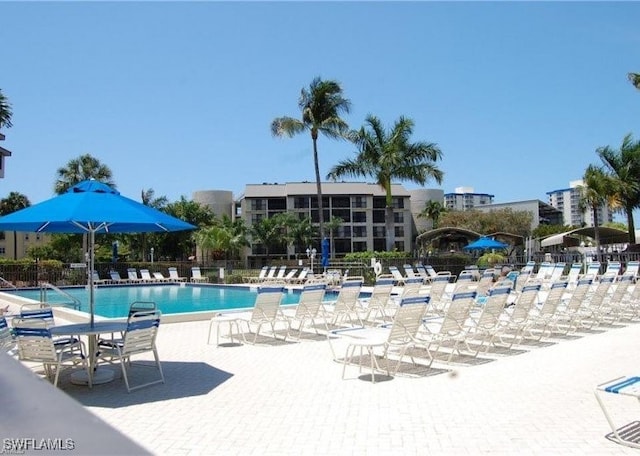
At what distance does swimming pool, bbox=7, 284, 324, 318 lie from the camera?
737 inches

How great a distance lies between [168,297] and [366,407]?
1948 centimetres

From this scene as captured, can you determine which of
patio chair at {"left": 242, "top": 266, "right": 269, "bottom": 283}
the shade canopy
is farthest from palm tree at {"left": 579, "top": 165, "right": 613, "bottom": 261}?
the shade canopy

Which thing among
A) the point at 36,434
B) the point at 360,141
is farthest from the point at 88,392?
the point at 360,141

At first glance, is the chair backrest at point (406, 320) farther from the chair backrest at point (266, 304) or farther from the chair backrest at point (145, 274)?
the chair backrest at point (145, 274)

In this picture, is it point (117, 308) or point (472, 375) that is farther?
point (117, 308)

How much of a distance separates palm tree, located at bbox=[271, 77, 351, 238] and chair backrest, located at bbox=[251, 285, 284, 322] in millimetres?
20105

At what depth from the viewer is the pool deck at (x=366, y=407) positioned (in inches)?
173

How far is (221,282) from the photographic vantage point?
29.5m

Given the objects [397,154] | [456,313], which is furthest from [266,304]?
[397,154]

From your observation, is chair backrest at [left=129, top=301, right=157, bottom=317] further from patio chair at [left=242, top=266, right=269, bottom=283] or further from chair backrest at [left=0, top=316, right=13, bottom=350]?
patio chair at [left=242, top=266, right=269, bottom=283]

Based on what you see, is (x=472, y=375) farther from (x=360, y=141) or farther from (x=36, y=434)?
(x=360, y=141)

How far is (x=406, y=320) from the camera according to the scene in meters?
7.28

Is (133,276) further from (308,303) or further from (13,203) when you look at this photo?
(13,203)

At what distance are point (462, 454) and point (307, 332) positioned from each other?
683 centimetres
